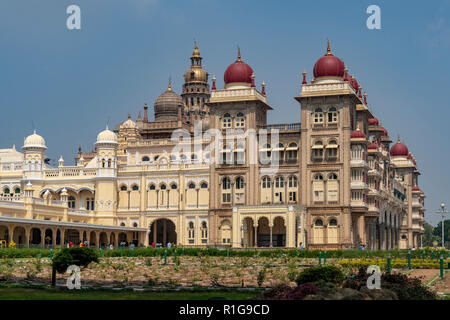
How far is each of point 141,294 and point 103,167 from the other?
5771 centimetres

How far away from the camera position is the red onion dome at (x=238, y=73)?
74125 mm

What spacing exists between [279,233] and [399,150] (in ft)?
107

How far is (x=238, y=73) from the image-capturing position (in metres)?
74.1

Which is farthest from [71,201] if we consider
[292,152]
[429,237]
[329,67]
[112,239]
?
[429,237]

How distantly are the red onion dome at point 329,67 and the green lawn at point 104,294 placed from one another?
47544mm

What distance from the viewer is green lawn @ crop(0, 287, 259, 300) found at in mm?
22297

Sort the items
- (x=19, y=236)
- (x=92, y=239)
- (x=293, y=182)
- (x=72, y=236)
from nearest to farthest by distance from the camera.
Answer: (x=19, y=236), (x=293, y=182), (x=72, y=236), (x=92, y=239)

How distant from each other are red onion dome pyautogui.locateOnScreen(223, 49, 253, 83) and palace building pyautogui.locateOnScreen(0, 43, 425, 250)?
0.38 ft

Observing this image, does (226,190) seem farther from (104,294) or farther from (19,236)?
(104,294)

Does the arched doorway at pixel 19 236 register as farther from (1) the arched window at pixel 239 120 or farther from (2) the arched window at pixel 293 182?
(2) the arched window at pixel 293 182

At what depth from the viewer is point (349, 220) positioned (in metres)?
68.6

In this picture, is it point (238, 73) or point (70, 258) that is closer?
point (70, 258)

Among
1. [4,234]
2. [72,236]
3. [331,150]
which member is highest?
[331,150]

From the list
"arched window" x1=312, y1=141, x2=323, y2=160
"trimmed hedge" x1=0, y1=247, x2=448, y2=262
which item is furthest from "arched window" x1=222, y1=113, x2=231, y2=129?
"trimmed hedge" x1=0, y1=247, x2=448, y2=262
